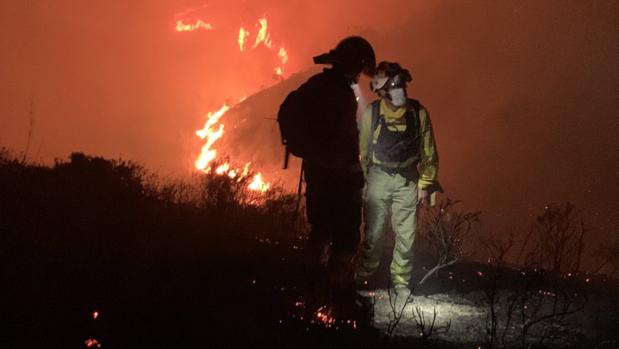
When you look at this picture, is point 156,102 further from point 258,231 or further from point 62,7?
point 258,231

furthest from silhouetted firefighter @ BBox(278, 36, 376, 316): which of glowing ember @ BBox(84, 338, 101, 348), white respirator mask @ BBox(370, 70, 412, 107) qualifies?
glowing ember @ BBox(84, 338, 101, 348)

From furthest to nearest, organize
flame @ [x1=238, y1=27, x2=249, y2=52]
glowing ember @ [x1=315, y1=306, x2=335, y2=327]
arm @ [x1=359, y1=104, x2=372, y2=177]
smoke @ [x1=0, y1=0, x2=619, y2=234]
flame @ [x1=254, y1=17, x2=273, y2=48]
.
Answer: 1. flame @ [x1=238, y1=27, x2=249, y2=52]
2. flame @ [x1=254, y1=17, x2=273, y2=48]
3. smoke @ [x1=0, y1=0, x2=619, y2=234]
4. arm @ [x1=359, y1=104, x2=372, y2=177]
5. glowing ember @ [x1=315, y1=306, x2=335, y2=327]

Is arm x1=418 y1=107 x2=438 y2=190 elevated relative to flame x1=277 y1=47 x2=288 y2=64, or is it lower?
lower

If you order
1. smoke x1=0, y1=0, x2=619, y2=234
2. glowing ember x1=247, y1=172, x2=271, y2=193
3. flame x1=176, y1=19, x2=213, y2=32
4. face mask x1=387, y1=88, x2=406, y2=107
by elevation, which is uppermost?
flame x1=176, y1=19, x2=213, y2=32

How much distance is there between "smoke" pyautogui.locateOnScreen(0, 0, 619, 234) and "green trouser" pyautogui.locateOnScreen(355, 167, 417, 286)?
37.4 ft

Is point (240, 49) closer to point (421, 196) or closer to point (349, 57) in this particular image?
point (421, 196)

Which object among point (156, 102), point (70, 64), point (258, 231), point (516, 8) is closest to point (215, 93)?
point (156, 102)

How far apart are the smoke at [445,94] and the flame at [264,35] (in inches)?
39.4

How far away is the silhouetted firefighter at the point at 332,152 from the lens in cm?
376

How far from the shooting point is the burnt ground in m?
2.74

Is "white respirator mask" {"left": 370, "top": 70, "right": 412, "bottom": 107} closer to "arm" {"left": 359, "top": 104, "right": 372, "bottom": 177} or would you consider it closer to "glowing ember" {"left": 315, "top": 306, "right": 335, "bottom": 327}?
"arm" {"left": 359, "top": 104, "right": 372, "bottom": 177}

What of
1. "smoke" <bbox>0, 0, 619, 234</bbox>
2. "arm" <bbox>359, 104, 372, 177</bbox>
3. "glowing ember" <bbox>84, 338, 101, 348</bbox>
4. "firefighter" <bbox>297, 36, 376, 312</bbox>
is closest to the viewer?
"glowing ember" <bbox>84, 338, 101, 348</bbox>

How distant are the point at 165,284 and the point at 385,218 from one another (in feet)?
6.93

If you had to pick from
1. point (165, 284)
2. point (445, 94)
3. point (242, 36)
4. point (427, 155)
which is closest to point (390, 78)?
point (427, 155)
